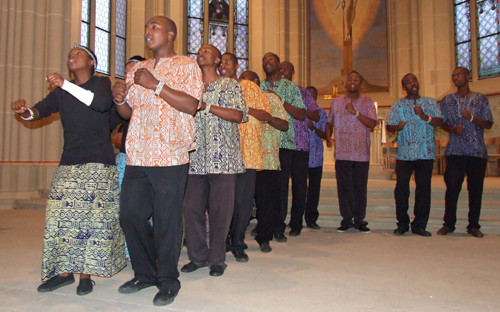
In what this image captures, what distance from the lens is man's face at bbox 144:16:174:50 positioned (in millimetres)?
2729

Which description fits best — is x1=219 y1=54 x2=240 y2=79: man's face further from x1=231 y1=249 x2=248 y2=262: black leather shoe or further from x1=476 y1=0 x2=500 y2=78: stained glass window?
x1=476 y1=0 x2=500 y2=78: stained glass window

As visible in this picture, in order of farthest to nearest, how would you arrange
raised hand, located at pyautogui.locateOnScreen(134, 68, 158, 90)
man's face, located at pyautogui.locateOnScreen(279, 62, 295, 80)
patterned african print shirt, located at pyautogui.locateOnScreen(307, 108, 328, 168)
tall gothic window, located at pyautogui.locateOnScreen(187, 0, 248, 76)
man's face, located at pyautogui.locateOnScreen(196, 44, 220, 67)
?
tall gothic window, located at pyautogui.locateOnScreen(187, 0, 248, 76), patterned african print shirt, located at pyautogui.locateOnScreen(307, 108, 328, 168), man's face, located at pyautogui.locateOnScreen(279, 62, 295, 80), man's face, located at pyautogui.locateOnScreen(196, 44, 220, 67), raised hand, located at pyautogui.locateOnScreen(134, 68, 158, 90)

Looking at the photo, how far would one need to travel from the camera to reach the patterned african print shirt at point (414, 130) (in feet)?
17.1

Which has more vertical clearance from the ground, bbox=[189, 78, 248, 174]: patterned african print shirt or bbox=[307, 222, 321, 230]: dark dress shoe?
bbox=[189, 78, 248, 174]: patterned african print shirt

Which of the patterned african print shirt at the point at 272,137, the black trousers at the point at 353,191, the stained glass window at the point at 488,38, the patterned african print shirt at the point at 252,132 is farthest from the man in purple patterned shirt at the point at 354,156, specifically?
the stained glass window at the point at 488,38

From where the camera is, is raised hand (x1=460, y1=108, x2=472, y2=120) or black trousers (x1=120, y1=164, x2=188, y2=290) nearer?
black trousers (x1=120, y1=164, x2=188, y2=290)

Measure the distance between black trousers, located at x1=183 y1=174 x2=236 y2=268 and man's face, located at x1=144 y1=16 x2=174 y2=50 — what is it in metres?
1.12

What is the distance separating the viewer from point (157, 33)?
2.73 meters

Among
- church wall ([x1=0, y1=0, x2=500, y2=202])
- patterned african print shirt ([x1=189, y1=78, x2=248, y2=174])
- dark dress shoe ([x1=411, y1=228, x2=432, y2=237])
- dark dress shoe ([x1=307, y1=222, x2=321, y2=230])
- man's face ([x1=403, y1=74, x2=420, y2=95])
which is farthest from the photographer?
church wall ([x1=0, y1=0, x2=500, y2=202])

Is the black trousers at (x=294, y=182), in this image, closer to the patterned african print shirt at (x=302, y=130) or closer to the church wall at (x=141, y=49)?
the patterned african print shirt at (x=302, y=130)

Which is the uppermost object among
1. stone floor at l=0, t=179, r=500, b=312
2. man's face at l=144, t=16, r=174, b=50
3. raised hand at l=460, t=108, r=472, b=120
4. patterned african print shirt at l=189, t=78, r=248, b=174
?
man's face at l=144, t=16, r=174, b=50

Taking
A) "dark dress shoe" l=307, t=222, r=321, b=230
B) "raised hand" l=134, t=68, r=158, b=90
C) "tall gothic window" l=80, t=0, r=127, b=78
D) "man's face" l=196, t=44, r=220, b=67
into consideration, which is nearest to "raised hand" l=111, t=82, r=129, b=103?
"raised hand" l=134, t=68, r=158, b=90

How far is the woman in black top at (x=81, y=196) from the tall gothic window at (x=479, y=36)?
38.8ft

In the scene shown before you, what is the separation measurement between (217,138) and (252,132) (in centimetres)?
64
